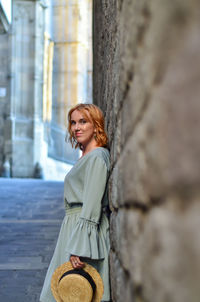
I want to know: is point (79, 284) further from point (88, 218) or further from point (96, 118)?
point (96, 118)

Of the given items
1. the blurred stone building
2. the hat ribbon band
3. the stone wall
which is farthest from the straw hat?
the blurred stone building

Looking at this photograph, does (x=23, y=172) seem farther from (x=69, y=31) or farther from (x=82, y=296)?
(x=82, y=296)

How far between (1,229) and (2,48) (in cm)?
1178

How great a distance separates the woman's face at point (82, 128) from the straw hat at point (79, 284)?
705 mm

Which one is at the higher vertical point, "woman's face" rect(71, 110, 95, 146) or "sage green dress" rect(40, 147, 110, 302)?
"woman's face" rect(71, 110, 95, 146)

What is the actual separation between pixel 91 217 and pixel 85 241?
0.12 metres

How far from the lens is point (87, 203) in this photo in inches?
82.2

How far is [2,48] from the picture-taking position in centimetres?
1595

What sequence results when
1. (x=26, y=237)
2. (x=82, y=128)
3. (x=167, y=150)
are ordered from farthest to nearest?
(x=26, y=237), (x=82, y=128), (x=167, y=150)

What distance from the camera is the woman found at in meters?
2.06

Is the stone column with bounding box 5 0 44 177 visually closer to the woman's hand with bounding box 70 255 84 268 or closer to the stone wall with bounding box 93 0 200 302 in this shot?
the woman's hand with bounding box 70 255 84 268

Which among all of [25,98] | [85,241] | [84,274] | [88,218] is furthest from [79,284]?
[25,98]

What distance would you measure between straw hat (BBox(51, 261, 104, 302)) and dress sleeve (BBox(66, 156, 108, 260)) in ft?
0.27

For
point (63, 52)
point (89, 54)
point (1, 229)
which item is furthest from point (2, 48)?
point (1, 229)
